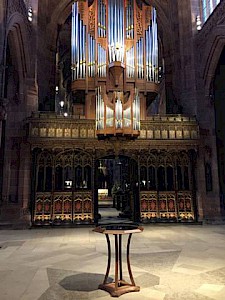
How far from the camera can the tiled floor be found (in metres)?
3.56

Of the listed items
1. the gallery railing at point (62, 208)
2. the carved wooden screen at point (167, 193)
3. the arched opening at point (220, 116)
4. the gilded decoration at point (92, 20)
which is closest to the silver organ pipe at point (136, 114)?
the carved wooden screen at point (167, 193)

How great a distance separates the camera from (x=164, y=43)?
1481 centimetres

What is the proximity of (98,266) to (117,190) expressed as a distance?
41.9ft

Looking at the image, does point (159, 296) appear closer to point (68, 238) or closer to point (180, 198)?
point (68, 238)

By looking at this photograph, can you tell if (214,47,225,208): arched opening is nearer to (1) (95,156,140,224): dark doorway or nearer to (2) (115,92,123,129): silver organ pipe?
(1) (95,156,140,224): dark doorway

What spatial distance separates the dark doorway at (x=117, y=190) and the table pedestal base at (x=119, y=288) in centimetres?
711

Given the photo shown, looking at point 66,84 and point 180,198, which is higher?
point 66,84

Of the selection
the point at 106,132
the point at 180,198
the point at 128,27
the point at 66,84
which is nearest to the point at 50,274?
the point at 106,132

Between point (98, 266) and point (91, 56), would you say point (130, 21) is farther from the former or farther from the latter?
point (98, 266)

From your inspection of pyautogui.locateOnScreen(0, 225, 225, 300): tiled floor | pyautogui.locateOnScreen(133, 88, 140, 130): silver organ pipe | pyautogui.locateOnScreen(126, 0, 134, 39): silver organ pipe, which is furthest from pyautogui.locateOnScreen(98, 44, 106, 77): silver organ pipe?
pyautogui.locateOnScreen(0, 225, 225, 300): tiled floor

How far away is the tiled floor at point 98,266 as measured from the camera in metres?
3.56

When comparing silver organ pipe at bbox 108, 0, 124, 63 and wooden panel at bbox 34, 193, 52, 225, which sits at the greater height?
silver organ pipe at bbox 108, 0, 124, 63

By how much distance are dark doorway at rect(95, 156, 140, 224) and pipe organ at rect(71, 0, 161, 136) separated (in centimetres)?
277

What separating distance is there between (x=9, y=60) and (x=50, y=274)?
961cm
